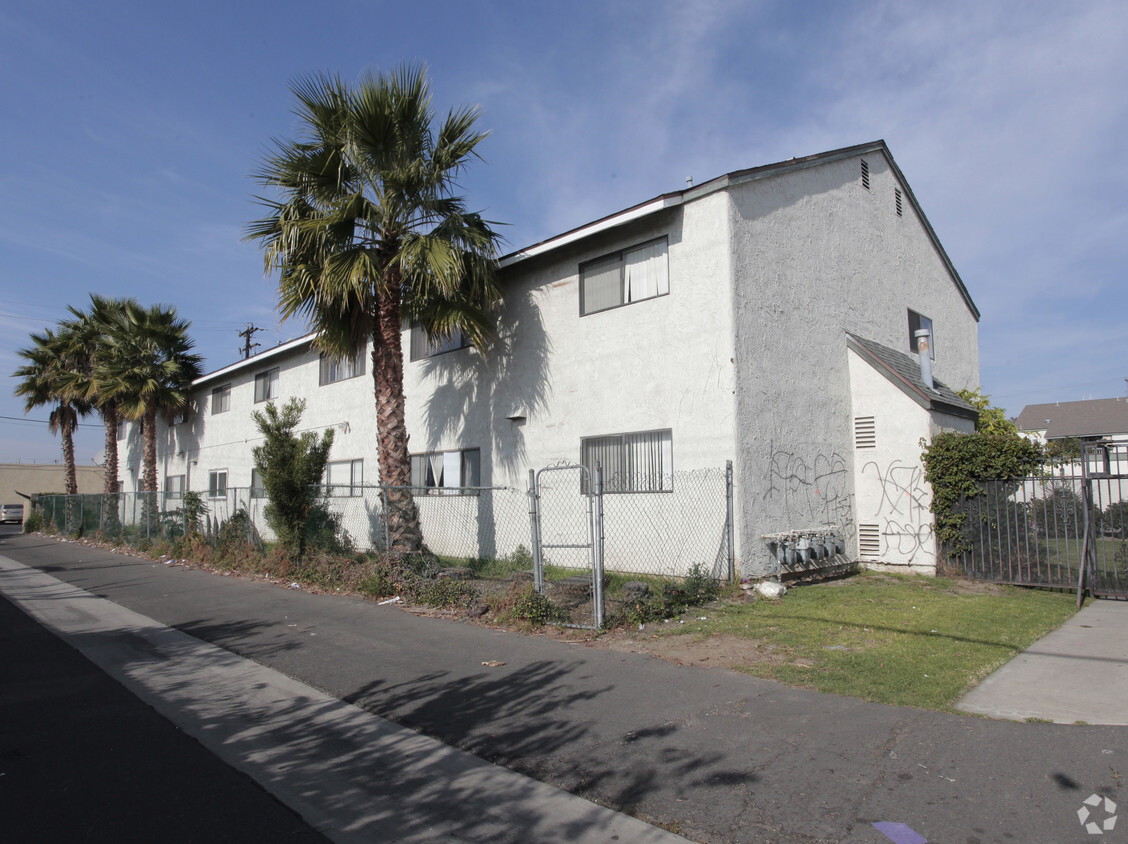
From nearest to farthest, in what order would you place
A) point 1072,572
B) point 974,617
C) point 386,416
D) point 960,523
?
point 974,617 → point 1072,572 → point 960,523 → point 386,416

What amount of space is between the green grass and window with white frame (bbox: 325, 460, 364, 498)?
10881 mm

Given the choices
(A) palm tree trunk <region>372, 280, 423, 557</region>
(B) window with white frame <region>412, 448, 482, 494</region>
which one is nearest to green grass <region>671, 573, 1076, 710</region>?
(A) palm tree trunk <region>372, 280, 423, 557</region>

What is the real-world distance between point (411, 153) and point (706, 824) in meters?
10.5

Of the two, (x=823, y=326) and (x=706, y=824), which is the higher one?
(x=823, y=326)

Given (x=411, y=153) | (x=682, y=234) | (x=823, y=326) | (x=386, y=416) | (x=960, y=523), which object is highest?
(x=411, y=153)

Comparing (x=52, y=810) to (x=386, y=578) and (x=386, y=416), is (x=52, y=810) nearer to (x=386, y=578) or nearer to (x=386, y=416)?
(x=386, y=578)

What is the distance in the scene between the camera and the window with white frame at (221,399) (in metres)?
23.3

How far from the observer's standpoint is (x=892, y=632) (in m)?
7.43

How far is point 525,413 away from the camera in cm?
1310

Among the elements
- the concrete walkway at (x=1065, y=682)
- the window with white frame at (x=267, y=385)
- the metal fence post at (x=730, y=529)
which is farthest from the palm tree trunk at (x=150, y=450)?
the concrete walkway at (x=1065, y=682)

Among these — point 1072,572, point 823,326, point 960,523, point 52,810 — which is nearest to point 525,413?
point 823,326

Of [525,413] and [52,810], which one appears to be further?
[525,413]

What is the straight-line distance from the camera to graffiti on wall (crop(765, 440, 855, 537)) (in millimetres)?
10773

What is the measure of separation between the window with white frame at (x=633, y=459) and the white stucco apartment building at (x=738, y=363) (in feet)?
0.09
